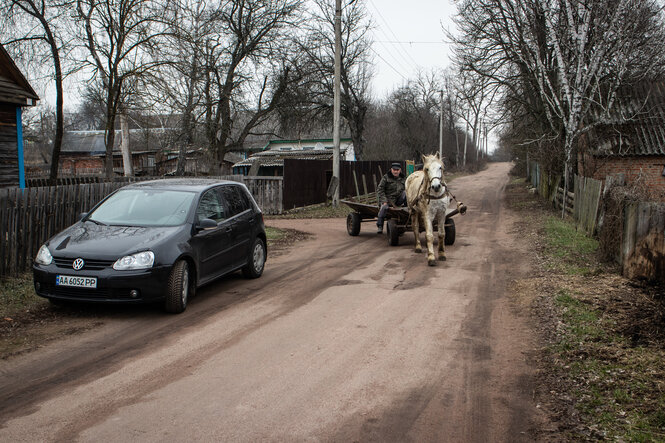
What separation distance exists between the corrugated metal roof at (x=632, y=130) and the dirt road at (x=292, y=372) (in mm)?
15150

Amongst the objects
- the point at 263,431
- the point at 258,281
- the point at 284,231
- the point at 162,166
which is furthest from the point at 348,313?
the point at 162,166

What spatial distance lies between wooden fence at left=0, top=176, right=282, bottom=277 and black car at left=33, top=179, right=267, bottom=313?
190cm

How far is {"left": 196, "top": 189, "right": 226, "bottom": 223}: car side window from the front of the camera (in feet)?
26.9

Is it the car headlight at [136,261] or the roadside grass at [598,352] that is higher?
the car headlight at [136,261]

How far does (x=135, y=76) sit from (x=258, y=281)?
14831 mm

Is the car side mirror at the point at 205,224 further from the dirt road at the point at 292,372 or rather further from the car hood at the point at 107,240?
the dirt road at the point at 292,372

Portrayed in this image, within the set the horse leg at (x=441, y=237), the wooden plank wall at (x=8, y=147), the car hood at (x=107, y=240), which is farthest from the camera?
the wooden plank wall at (x=8, y=147)

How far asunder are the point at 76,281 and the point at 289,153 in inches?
1500

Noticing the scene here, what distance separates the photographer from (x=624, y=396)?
4.32m

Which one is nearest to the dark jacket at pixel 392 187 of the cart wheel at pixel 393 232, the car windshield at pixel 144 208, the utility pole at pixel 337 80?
the cart wheel at pixel 393 232

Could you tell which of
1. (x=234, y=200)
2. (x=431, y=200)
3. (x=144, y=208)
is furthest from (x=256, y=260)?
(x=431, y=200)

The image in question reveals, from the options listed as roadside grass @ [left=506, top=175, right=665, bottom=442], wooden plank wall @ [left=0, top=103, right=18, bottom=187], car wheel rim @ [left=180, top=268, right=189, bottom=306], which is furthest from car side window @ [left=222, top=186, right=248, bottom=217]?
wooden plank wall @ [left=0, top=103, right=18, bottom=187]

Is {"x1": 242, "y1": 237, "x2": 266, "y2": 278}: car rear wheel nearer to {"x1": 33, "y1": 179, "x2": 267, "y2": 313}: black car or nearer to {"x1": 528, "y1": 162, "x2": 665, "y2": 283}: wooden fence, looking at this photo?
{"x1": 33, "y1": 179, "x2": 267, "y2": 313}: black car

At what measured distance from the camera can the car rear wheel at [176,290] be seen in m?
6.96
